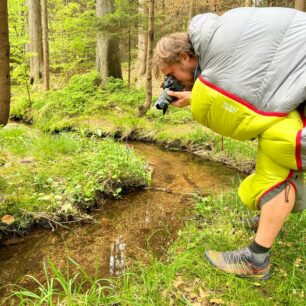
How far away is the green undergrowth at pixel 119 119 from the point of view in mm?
6578

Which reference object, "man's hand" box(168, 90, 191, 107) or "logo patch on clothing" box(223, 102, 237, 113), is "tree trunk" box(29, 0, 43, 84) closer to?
"man's hand" box(168, 90, 191, 107)

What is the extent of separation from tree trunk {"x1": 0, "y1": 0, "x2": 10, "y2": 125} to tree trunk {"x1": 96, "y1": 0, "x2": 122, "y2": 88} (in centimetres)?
512

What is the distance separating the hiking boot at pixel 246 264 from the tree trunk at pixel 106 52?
8.45 m

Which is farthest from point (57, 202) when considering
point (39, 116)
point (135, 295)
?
point (39, 116)

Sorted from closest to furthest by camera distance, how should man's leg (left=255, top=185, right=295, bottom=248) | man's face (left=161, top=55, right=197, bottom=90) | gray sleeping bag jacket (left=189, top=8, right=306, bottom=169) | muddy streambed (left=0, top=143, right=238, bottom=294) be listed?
gray sleeping bag jacket (left=189, top=8, right=306, bottom=169)
man's leg (left=255, top=185, right=295, bottom=248)
man's face (left=161, top=55, right=197, bottom=90)
muddy streambed (left=0, top=143, right=238, bottom=294)

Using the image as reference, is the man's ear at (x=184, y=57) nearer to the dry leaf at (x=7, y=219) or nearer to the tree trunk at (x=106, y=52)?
the dry leaf at (x=7, y=219)

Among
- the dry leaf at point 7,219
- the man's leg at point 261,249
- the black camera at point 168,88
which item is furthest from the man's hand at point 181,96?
the dry leaf at point 7,219

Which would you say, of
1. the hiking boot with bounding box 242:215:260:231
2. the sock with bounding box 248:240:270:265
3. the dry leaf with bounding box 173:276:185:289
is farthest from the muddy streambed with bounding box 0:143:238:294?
the sock with bounding box 248:240:270:265

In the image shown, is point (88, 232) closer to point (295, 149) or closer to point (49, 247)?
point (49, 247)

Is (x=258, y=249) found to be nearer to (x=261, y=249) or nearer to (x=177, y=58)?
(x=261, y=249)

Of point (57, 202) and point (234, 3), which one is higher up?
point (234, 3)

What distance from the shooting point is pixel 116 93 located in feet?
32.5

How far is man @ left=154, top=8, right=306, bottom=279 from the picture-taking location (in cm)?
208

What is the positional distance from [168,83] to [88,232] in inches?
82.3
